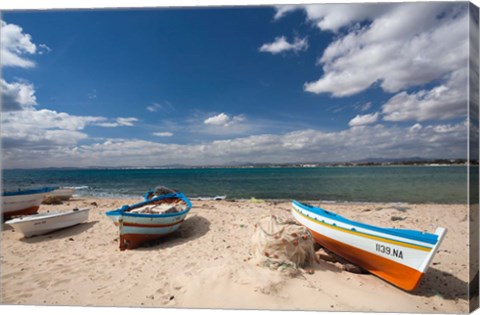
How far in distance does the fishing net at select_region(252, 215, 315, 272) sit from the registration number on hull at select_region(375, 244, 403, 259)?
2.97 feet

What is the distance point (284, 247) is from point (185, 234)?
133 inches

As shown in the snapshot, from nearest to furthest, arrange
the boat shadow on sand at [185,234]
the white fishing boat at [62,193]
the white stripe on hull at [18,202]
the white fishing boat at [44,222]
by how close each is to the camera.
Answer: the boat shadow on sand at [185,234] < the white fishing boat at [44,222] < the white stripe on hull at [18,202] < the white fishing boat at [62,193]

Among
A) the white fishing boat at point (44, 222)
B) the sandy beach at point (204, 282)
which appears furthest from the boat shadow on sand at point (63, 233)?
the sandy beach at point (204, 282)

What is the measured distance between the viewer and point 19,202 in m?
7.08

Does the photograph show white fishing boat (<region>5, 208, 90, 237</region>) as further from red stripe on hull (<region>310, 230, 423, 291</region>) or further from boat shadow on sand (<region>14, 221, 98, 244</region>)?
red stripe on hull (<region>310, 230, 423, 291</region>)

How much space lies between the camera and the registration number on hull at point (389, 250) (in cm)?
305

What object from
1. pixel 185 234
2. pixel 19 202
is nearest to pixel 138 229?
pixel 185 234

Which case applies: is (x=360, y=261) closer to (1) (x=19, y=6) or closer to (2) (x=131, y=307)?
(2) (x=131, y=307)

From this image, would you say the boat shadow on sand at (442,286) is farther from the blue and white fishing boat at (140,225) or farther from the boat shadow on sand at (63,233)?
the boat shadow on sand at (63,233)

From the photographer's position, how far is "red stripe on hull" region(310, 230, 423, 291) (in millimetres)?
2969

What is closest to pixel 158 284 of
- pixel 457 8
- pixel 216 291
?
pixel 216 291

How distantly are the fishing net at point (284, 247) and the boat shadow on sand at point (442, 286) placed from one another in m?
1.48

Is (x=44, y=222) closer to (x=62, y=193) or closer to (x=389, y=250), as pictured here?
(x=389, y=250)

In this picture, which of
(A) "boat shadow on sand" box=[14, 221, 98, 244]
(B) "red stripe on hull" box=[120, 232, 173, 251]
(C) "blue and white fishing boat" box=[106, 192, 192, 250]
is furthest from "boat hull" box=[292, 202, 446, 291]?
(A) "boat shadow on sand" box=[14, 221, 98, 244]
